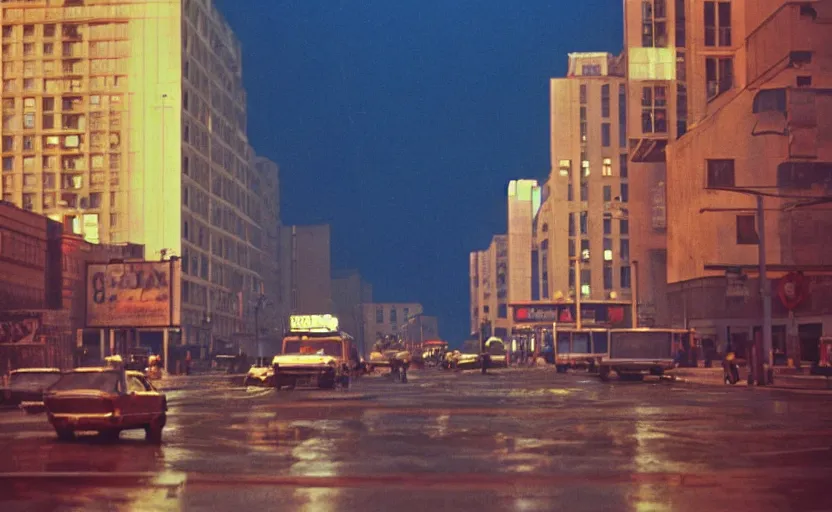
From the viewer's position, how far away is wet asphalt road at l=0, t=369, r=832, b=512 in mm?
13336

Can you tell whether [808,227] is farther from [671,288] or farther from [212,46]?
[212,46]

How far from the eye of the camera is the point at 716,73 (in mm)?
97500

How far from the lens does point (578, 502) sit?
43.0 feet

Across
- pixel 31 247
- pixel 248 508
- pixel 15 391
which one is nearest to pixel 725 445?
pixel 248 508

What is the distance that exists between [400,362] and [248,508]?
55.9 meters

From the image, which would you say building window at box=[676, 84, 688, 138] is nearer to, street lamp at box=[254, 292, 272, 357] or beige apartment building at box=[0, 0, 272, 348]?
street lamp at box=[254, 292, 272, 357]

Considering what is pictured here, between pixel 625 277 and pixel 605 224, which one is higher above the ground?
pixel 605 224

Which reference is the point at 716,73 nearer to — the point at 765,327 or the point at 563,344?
the point at 563,344

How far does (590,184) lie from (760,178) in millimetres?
67109

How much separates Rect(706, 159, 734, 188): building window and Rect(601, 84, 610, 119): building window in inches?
2620

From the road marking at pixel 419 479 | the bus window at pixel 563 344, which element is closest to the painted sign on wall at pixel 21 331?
the bus window at pixel 563 344

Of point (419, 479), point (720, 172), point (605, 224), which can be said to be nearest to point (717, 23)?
point (720, 172)

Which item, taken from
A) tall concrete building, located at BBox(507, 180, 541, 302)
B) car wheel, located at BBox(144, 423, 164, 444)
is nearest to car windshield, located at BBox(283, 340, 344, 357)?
car wheel, located at BBox(144, 423, 164, 444)

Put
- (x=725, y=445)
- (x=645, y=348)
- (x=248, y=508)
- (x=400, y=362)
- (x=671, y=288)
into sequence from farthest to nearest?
(x=671, y=288) < (x=400, y=362) < (x=645, y=348) < (x=725, y=445) < (x=248, y=508)
